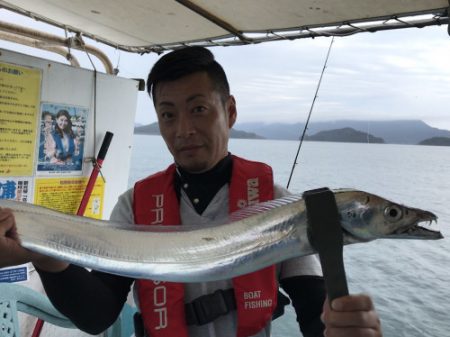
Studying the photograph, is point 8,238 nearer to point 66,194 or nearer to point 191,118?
point 191,118

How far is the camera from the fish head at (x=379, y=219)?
85 cm

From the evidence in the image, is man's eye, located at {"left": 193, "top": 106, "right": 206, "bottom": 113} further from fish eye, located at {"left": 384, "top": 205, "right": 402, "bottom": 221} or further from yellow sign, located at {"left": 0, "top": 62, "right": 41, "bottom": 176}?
yellow sign, located at {"left": 0, "top": 62, "right": 41, "bottom": 176}

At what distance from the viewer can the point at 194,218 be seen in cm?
173

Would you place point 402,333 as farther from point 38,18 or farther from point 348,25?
point 38,18

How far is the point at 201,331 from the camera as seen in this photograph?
1575 mm

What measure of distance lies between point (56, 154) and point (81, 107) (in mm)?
398

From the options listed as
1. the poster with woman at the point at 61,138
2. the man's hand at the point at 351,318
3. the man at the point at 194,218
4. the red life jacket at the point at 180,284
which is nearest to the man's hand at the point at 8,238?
the man at the point at 194,218

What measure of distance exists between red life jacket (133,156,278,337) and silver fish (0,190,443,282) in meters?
0.49

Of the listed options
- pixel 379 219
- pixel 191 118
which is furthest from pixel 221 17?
pixel 379 219

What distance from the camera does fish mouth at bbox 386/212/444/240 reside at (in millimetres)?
840

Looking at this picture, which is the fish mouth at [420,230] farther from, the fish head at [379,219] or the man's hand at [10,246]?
the man's hand at [10,246]

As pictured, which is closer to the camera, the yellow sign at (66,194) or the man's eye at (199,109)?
the man's eye at (199,109)

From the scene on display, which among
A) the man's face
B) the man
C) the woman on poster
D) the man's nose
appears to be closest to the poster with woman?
the woman on poster

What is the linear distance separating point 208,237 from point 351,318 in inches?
17.1
